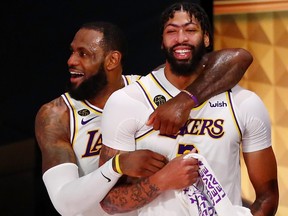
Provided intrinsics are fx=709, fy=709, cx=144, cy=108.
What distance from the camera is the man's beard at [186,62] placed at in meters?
2.27

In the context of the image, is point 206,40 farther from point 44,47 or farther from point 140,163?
point 44,47

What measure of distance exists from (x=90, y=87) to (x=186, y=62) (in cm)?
51

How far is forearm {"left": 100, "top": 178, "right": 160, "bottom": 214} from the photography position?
218 centimetres

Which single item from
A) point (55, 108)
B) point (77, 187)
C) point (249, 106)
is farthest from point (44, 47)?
point (249, 106)

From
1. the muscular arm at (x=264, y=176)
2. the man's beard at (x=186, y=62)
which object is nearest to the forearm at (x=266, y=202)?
the muscular arm at (x=264, y=176)

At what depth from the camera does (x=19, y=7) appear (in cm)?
328

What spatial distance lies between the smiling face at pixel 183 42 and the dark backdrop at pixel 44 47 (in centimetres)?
83

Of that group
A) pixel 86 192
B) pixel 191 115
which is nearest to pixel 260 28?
pixel 191 115

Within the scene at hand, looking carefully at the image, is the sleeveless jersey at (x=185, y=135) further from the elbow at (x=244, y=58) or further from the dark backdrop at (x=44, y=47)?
the dark backdrop at (x=44, y=47)

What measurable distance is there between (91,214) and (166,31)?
0.73 m

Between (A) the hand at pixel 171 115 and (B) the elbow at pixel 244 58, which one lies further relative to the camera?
(B) the elbow at pixel 244 58

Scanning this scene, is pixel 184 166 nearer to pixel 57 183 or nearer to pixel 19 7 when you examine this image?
pixel 57 183

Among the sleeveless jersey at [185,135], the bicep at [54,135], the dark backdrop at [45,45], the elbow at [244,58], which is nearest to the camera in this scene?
the sleeveless jersey at [185,135]

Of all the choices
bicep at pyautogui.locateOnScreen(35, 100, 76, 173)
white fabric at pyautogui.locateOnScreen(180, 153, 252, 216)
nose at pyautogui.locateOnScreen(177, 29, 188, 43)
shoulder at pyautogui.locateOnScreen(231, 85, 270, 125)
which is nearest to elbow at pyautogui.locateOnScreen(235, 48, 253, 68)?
shoulder at pyautogui.locateOnScreen(231, 85, 270, 125)
